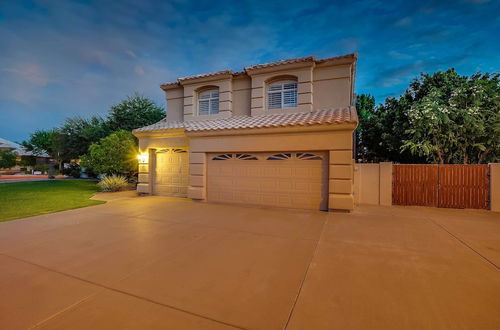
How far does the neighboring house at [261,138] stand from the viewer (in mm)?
8023

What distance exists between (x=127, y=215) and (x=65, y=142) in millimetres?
21347

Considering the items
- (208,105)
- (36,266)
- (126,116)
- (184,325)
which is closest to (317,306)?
(184,325)

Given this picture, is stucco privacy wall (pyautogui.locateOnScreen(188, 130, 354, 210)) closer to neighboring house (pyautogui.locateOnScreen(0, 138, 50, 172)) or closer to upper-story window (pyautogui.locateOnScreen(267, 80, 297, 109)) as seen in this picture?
upper-story window (pyautogui.locateOnScreen(267, 80, 297, 109))

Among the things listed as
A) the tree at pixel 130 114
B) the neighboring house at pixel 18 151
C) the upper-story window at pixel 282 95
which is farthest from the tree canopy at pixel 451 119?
the neighboring house at pixel 18 151

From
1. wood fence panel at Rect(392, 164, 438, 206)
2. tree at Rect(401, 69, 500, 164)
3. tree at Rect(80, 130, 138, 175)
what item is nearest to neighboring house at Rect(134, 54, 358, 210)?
tree at Rect(80, 130, 138, 175)

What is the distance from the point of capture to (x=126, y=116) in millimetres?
19281

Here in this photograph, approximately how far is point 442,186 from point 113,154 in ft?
55.5

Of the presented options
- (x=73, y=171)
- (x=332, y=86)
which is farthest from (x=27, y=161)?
(x=332, y=86)

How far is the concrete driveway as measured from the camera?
7.71 feet

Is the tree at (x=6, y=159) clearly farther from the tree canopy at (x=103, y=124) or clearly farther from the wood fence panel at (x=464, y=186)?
the wood fence panel at (x=464, y=186)

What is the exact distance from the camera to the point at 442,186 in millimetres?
8586

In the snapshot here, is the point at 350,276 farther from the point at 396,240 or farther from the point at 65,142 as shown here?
the point at 65,142

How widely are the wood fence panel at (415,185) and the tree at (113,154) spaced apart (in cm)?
1468

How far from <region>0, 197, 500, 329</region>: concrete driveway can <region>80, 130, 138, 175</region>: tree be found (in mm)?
7451
